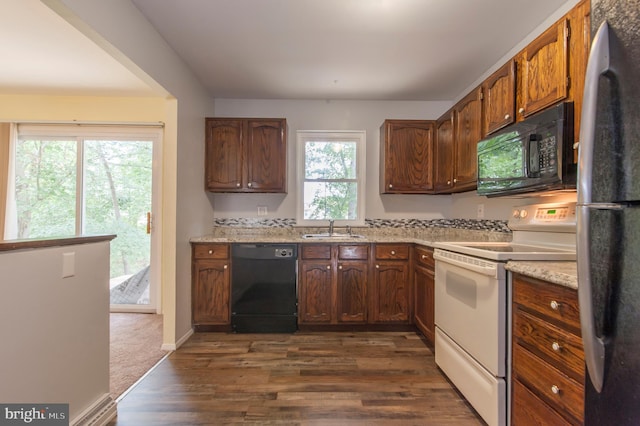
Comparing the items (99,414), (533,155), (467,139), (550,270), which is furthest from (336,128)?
(99,414)

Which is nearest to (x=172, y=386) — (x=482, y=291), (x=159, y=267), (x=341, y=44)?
(x=159, y=267)

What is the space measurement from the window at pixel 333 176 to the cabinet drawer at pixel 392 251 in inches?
25.4

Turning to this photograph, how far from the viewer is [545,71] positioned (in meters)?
1.65

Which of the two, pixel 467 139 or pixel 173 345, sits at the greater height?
pixel 467 139

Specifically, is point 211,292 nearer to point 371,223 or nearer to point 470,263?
point 371,223

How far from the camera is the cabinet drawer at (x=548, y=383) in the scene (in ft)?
3.50

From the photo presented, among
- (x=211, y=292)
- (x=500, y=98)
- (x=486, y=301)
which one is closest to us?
(x=486, y=301)

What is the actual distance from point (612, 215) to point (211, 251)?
2.80 meters

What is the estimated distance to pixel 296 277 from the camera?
113 inches

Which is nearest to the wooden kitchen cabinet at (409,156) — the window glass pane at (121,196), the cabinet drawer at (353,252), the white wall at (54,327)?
the cabinet drawer at (353,252)

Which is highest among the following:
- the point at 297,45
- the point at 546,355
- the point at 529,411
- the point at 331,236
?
the point at 297,45

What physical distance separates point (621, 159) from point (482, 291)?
109 cm

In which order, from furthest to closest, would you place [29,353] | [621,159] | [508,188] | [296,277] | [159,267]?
[159,267]
[296,277]
[508,188]
[29,353]
[621,159]

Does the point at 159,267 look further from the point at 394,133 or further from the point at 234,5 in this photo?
the point at 394,133
